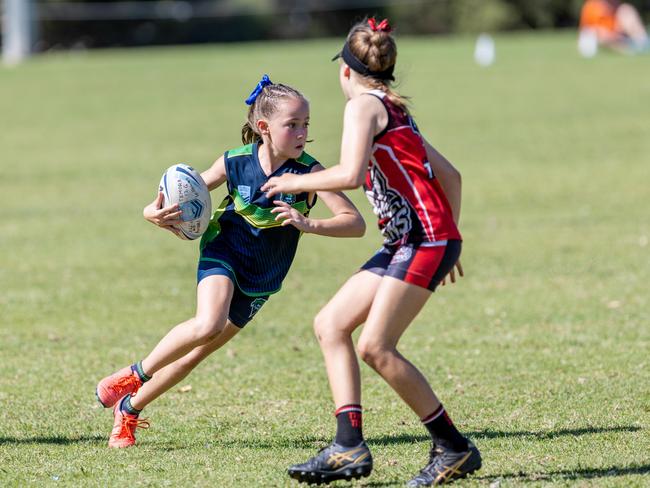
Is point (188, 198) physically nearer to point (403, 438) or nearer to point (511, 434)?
point (403, 438)

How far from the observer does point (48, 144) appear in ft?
78.3

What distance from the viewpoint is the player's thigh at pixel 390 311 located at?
16.2 feet

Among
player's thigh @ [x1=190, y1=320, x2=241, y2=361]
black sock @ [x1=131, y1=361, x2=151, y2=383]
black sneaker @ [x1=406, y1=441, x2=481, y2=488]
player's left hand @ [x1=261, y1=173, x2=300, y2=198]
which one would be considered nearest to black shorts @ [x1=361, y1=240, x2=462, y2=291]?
player's left hand @ [x1=261, y1=173, x2=300, y2=198]

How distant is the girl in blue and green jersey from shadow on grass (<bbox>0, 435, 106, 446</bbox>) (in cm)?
20

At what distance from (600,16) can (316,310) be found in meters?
30.2

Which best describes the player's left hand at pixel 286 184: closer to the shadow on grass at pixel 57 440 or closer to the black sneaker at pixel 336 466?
the black sneaker at pixel 336 466

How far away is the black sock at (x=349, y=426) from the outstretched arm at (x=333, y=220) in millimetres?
806

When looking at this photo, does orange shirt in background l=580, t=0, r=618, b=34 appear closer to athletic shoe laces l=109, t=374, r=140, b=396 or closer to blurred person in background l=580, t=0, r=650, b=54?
blurred person in background l=580, t=0, r=650, b=54

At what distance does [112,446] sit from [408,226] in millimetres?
2052

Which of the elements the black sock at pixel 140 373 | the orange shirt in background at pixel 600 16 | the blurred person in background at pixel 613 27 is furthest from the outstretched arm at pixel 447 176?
the orange shirt in background at pixel 600 16


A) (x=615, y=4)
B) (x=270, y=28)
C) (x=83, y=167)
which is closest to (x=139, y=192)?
(x=83, y=167)

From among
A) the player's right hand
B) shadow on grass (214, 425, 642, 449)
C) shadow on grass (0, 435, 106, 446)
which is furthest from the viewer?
shadow on grass (0, 435, 106, 446)

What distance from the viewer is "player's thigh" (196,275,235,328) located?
5.57 metres

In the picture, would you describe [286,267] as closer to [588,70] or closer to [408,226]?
[408,226]
